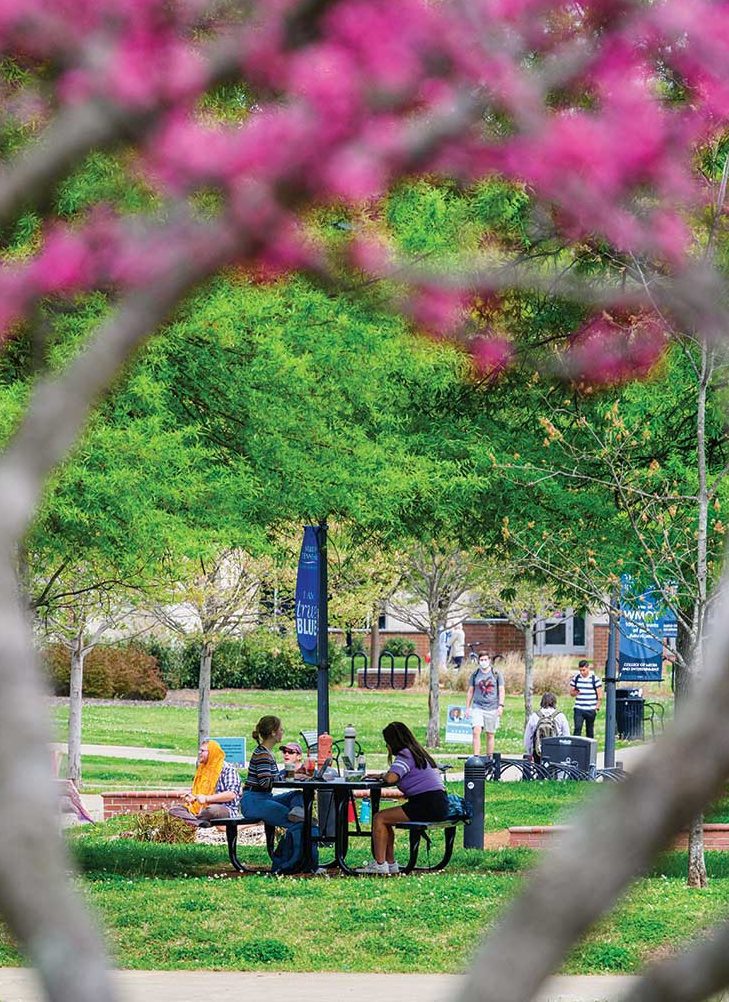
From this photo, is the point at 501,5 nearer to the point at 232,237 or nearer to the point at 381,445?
the point at 381,445

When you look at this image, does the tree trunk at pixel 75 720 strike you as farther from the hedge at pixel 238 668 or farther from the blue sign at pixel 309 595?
the hedge at pixel 238 668

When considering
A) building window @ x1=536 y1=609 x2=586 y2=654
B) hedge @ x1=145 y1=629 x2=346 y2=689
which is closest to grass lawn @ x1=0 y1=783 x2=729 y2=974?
hedge @ x1=145 y1=629 x2=346 y2=689

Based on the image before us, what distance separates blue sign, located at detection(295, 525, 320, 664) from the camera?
15.2 metres

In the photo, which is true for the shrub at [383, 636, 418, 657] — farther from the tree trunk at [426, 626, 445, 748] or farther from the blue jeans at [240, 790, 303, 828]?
the blue jeans at [240, 790, 303, 828]

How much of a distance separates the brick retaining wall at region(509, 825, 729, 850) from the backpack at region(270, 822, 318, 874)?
214cm

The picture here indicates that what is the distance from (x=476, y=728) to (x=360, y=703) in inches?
533

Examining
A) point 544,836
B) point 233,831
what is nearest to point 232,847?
point 233,831

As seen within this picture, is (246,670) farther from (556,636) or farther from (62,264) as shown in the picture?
(62,264)

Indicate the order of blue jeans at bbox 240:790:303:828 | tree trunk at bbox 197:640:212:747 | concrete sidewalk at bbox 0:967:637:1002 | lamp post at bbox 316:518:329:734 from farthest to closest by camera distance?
tree trunk at bbox 197:640:212:747, lamp post at bbox 316:518:329:734, blue jeans at bbox 240:790:303:828, concrete sidewalk at bbox 0:967:637:1002

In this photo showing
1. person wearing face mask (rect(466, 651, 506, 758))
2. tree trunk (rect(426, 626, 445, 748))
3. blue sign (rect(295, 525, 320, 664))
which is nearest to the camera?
blue sign (rect(295, 525, 320, 664))

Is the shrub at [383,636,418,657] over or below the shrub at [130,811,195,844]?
over

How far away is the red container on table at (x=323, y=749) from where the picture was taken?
14.6m

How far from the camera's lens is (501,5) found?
828cm

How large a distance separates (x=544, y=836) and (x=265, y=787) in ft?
8.46
